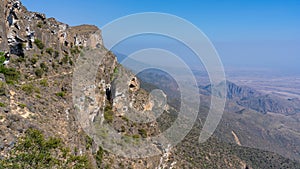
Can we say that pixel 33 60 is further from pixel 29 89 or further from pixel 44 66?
pixel 29 89

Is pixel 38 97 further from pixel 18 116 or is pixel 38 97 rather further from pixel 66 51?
pixel 66 51

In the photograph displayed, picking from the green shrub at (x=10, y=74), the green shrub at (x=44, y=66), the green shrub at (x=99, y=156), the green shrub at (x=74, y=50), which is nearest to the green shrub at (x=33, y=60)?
the green shrub at (x=44, y=66)

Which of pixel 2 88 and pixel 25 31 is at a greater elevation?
pixel 25 31

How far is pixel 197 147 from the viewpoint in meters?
64.6

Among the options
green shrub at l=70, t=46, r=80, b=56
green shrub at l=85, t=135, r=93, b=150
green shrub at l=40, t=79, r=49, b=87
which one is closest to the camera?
green shrub at l=85, t=135, r=93, b=150

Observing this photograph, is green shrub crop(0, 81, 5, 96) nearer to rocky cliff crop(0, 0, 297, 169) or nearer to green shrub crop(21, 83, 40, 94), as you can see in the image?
rocky cliff crop(0, 0, 297, 169)

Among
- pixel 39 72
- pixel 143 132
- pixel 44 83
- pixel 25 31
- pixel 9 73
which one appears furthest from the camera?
pixel 143 132

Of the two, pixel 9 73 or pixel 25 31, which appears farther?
pixel 25 31

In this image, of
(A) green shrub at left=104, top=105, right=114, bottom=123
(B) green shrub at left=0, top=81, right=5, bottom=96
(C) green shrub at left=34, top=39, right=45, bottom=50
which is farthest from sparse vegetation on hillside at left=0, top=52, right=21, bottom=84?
(A) green shrub at left=104, top=105, right=114, bottom=123

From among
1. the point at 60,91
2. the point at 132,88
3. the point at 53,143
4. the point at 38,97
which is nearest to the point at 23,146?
the point at 53,143

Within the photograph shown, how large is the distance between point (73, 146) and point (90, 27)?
37057mm

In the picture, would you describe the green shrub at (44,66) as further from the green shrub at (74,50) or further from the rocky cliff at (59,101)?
the green shrub at (74,50)

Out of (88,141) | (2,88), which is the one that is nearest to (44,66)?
(88,141)

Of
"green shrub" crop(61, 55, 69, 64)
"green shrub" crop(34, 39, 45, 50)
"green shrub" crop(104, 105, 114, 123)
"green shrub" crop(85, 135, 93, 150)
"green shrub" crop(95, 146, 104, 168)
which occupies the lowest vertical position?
"green shrub" crop(95, 146, 104, 168)
